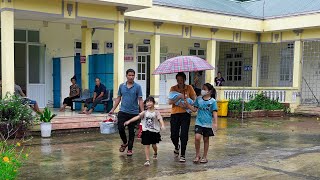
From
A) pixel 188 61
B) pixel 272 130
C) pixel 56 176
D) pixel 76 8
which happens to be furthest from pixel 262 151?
pixel 76 8

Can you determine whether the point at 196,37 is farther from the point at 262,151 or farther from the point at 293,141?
the point at 262,151

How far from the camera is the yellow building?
11.2 meters

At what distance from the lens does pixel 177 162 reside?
6.73 m

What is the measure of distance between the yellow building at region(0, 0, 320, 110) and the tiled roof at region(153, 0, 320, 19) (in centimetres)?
6

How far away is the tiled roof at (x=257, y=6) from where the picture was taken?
15.0 m

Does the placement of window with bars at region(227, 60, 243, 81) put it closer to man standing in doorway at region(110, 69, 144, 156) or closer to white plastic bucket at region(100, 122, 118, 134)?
white plastic bucket at region(100, 122, 118, 134)

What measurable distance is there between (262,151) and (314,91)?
1105 cm

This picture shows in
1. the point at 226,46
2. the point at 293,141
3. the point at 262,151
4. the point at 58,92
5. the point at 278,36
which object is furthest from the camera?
the point at 226,46

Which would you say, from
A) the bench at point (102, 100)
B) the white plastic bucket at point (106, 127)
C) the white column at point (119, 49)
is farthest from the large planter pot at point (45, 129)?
the white column at point (119, 49)

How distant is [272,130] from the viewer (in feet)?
37.2

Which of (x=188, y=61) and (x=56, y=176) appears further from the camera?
(x=188, y=61)

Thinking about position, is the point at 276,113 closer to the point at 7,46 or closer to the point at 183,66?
the point at 183,66

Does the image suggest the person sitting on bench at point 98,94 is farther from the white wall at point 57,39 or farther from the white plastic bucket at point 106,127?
the white plastic bucket at point 106,127

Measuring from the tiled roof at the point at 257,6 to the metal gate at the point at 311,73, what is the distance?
194 centimetres
